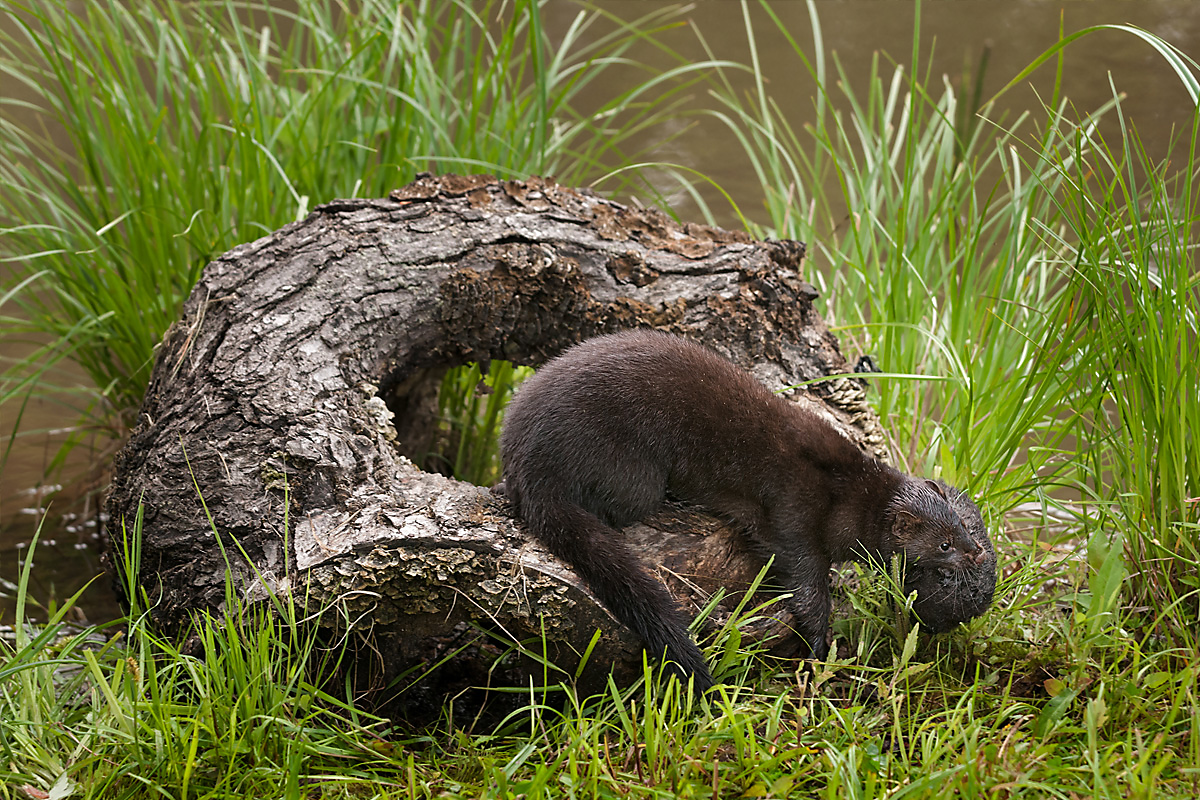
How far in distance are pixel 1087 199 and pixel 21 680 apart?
295cm

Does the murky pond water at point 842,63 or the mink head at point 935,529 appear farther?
the murky pond water at point 842,63

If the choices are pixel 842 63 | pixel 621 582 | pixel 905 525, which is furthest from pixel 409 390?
pixel 842 63

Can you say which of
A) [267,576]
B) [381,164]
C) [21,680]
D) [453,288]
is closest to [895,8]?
→ [381,164]

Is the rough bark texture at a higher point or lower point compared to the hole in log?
higher

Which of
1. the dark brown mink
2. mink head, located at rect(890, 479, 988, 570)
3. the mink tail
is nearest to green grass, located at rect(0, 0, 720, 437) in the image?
the dark brown mink

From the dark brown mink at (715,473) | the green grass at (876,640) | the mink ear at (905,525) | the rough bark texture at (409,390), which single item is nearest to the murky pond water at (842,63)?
the green grass at (876,640)

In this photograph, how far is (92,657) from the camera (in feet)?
6.69

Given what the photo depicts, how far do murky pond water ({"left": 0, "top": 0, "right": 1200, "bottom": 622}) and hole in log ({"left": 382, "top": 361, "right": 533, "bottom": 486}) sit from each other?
1339 mm

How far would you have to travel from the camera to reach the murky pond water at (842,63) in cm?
391

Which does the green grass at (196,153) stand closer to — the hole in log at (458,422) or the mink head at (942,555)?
the hole in log at (458,422)

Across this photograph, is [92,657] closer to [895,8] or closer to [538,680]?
[538,680]

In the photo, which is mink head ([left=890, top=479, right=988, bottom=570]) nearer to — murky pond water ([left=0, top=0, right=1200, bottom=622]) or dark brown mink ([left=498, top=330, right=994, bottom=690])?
dark brown mink ([left=498, top=330, right=994, bottom=690])

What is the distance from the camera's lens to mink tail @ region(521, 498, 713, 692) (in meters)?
2.09

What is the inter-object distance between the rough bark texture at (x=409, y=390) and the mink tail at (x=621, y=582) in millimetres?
51
